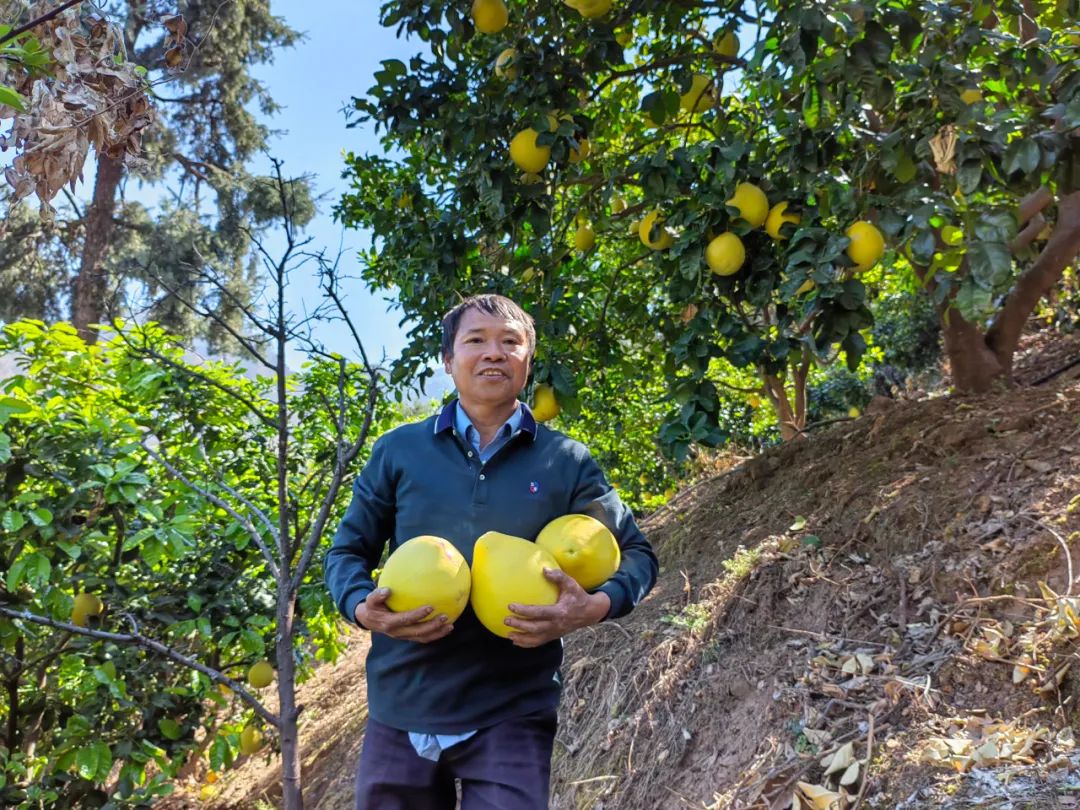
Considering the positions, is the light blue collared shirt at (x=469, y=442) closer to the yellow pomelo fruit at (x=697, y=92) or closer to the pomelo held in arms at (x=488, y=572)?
the pomelo held in arms at (x=488, y=572)

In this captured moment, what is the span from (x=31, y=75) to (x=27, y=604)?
258cm

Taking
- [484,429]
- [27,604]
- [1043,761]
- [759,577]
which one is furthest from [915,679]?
[27,604]

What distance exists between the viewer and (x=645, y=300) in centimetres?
470

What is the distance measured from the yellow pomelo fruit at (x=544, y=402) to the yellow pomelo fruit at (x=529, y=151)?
3.09 feet

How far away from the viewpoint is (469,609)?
176cm

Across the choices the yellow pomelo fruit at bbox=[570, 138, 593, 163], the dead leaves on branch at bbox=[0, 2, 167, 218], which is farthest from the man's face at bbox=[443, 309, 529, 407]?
the yellow pomelo fruit at bbox=[570, 138, 593, 163]

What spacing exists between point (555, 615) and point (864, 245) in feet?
6.07

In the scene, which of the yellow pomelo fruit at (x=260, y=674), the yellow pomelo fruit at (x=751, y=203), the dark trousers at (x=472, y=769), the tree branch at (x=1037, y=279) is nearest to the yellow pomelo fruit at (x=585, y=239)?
the yellow pomelo fruit at (x=751, y=203)

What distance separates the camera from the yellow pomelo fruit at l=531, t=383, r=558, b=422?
139 inches

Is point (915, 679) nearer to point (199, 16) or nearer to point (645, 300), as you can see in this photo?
point (645, 300)

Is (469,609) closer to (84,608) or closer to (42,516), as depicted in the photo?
(42,516)

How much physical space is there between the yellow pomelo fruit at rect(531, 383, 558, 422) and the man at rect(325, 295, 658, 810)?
154 centimetres

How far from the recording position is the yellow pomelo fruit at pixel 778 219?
10.5 ft

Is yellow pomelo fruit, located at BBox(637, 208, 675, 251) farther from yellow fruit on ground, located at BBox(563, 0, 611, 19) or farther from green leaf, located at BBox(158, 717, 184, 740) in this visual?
green leaf, located at BBox(158, 717, 184, 740)
